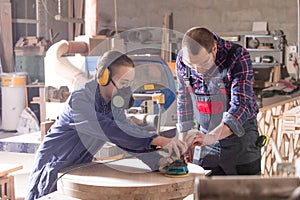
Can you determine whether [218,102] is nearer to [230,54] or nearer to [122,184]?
[230,54]

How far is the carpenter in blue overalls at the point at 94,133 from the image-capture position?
1838 millimetres

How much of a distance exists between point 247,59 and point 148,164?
0.74 meters

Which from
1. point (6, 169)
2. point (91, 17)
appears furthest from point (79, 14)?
point (6, 169)

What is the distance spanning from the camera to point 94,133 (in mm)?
1844

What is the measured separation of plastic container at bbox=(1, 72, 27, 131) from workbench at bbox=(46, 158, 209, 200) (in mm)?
4975

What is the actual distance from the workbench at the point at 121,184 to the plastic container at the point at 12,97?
498 centimetres

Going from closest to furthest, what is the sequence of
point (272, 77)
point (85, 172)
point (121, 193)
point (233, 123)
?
point (121, 193), point (85, 172), point (233, 123), point (272, 77)

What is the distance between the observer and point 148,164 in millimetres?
1928

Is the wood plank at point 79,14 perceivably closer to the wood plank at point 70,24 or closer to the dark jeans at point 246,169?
the wood plank at point 70,24

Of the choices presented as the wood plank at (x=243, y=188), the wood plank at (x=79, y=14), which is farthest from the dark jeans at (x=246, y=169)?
the wood plank at (x=79, y=14)

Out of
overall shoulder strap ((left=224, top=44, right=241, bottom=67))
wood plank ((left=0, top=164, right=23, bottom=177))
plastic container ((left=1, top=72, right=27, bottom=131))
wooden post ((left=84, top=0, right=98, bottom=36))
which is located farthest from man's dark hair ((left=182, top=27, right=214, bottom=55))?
plastic container ((left=1, top=72, right=27, bottom=131))

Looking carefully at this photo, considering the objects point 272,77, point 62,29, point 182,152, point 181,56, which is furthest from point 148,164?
point 62,29

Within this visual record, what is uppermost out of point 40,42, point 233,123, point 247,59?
point 40,42

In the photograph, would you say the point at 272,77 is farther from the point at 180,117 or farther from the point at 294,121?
the point at 180,117
